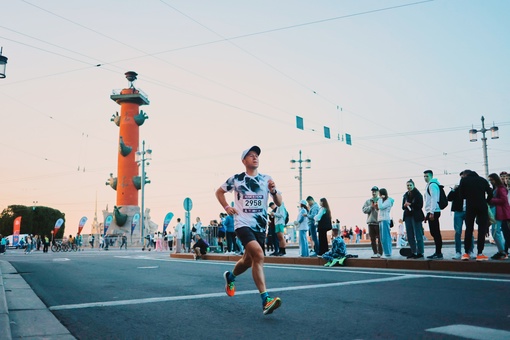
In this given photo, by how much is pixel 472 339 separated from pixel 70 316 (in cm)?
398

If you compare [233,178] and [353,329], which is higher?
[233,178]

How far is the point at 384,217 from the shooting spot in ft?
38.8

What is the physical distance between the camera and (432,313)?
4.68 meters

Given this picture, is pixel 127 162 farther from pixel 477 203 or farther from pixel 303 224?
pixel 477 203

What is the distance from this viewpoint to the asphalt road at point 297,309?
156 inches

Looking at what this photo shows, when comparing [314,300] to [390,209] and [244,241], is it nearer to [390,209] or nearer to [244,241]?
[244,241]

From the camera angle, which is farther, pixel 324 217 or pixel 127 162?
pixel 127 162

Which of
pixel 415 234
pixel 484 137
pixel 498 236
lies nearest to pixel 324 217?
pixel 415 234

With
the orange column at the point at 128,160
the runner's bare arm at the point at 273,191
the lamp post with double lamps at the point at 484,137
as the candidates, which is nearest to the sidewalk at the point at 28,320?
the runner's bare arm at the point at 273,191

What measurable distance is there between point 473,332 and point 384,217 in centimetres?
824

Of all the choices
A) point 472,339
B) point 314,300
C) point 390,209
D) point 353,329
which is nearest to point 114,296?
point 314,300

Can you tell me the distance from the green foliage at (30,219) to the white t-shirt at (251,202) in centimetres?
8665

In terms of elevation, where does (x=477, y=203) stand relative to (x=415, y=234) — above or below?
above

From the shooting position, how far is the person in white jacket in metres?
11.8
